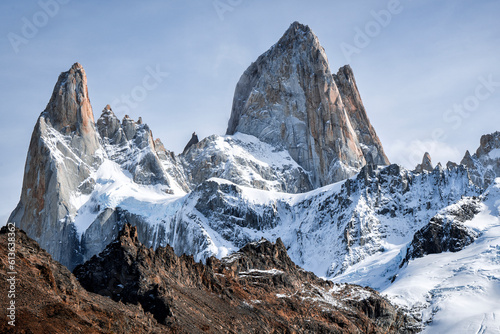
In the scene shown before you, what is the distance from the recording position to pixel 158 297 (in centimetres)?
13912

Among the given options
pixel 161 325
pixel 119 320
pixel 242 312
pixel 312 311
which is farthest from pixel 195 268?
pixel 119 320

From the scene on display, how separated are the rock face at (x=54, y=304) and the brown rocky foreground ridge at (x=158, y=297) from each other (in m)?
0.15

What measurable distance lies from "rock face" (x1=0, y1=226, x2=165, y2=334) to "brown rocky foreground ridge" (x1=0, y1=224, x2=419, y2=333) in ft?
0.50

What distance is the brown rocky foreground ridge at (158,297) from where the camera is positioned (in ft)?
375

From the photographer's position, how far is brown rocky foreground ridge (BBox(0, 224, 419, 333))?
375ft

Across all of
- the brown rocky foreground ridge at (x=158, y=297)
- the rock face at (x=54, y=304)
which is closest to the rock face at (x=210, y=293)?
the brown rocky foreground ridge at (x=158, y=297)

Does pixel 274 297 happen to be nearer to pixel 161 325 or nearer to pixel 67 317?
pixel 161 325

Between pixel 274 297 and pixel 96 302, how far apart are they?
6099 centimetres

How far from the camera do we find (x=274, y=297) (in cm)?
18188

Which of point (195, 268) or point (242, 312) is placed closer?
point (242, 312)

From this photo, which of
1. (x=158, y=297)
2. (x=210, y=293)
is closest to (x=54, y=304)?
(x=158, y=297)

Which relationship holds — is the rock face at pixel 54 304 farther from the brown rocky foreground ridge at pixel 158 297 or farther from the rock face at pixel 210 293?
the rock face at pixel 210 293

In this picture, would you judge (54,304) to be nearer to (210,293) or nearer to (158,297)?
(158,297)

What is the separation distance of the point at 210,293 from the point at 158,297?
86.9ft
